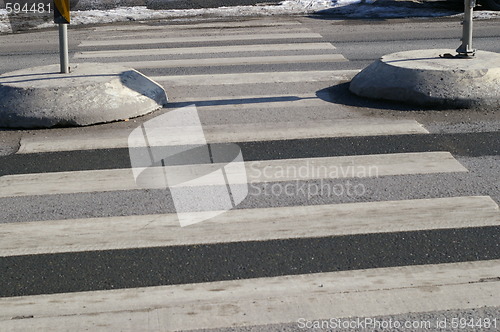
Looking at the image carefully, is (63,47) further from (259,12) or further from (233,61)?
(259,12)

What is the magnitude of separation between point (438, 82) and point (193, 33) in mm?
5533

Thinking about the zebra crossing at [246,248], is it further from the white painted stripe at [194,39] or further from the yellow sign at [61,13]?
the white painted stripe at [194,39]

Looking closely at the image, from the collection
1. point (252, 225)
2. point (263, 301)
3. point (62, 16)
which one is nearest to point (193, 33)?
point (62, 16)

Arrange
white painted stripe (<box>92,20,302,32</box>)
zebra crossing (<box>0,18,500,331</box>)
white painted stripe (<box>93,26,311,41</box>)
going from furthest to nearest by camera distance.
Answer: white painted stripe (<box>92,20,302,32</box>) < white painted stripe (<box>93,26,311,41</box>) < zebra crossing (<box>0,18,500,331</box>)

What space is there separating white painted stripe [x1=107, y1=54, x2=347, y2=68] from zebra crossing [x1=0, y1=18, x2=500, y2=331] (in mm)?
2595

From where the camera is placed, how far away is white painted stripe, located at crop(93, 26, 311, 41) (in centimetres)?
1178

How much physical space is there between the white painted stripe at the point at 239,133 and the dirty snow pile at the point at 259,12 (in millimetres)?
6976

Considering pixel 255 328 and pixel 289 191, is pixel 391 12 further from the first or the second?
pixel 255 328

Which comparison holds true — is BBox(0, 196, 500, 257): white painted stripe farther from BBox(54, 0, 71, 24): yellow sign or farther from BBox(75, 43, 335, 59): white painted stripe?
BBox(75, 43, 335, 59): white painted stripe

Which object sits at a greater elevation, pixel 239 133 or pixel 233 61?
pixel 233 61

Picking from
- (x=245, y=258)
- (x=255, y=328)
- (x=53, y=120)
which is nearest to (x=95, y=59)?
(x=53, y=120)

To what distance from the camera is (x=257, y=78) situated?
28.4ft

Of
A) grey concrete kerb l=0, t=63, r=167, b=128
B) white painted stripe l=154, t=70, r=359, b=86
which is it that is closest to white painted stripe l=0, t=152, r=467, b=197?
grey concrete kerb l=0, t=63, r=167, b=128

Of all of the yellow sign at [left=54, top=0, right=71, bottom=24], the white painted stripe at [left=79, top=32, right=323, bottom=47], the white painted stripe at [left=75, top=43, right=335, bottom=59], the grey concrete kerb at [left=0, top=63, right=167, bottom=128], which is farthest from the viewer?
the white painted stripe at [left=79, top=32, right=323, bottom=47]
